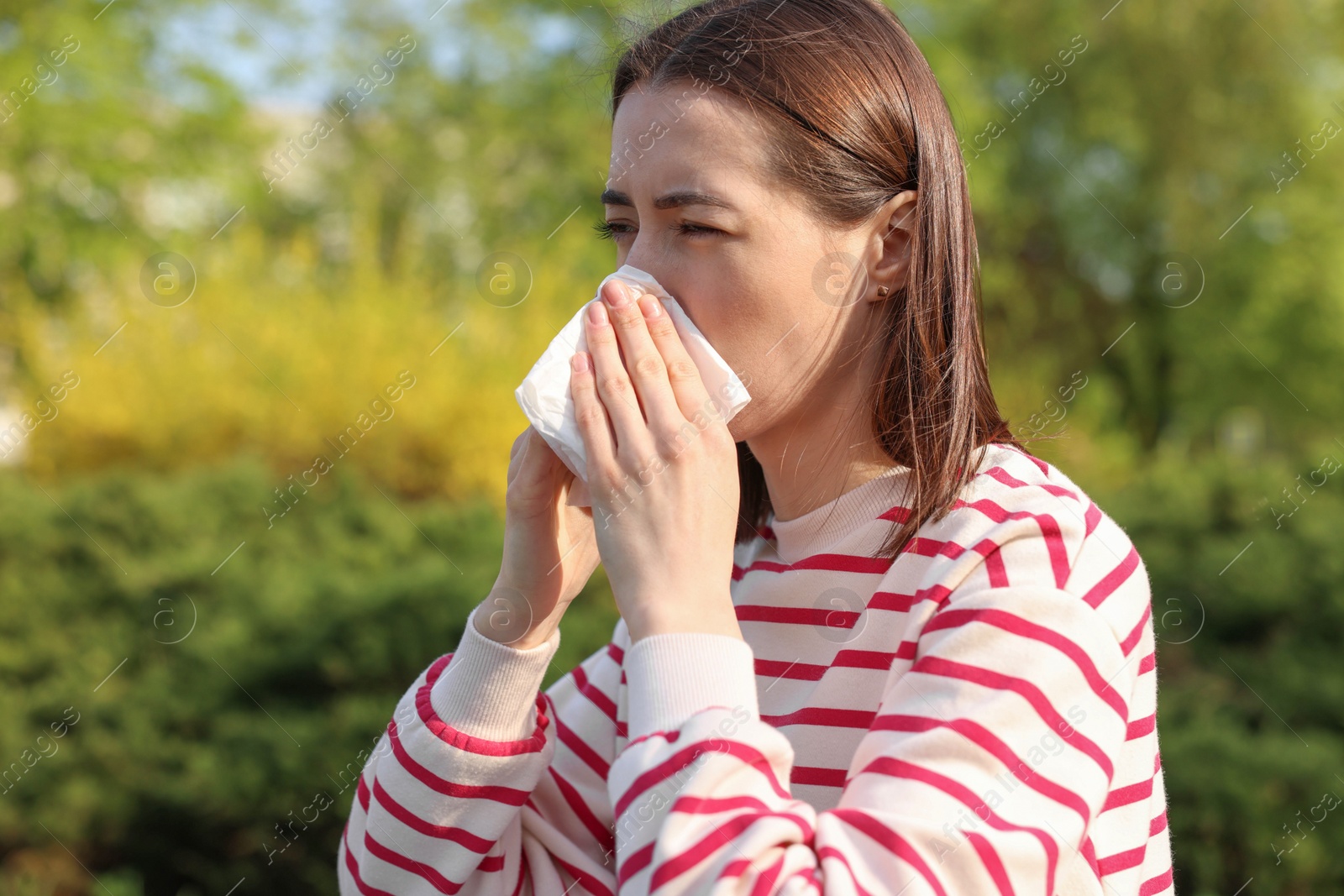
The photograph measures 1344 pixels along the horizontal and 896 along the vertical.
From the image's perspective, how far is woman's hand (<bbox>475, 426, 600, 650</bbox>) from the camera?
174cm

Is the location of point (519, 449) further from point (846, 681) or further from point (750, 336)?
point (846, 681)

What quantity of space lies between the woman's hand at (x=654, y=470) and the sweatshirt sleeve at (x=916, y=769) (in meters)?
0.06

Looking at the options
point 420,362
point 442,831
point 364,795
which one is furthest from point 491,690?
point 420,362

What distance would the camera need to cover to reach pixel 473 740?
1.70m

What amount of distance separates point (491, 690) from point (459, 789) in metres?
0.15

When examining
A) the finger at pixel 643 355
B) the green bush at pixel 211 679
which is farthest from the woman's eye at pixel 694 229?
the green bush at pixel 211 679

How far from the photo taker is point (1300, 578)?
426 cm

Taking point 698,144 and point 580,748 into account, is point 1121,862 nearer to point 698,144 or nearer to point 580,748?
point 580,748

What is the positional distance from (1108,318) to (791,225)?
19225 mm

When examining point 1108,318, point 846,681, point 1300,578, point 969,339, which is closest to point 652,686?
point 846,681

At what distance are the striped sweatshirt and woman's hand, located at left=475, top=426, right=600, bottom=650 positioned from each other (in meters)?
0.04

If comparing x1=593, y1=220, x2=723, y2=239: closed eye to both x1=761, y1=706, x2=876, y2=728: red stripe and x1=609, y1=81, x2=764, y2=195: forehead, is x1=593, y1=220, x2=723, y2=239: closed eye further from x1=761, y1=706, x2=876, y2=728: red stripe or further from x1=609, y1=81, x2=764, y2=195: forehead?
x1=761, y1=706, x2=876, y2=728: red stripe

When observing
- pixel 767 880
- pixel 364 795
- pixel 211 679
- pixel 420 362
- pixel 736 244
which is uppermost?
pixel 420 362

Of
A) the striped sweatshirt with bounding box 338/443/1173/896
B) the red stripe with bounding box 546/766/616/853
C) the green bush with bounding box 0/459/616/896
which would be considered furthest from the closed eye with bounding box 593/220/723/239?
the green bush with bounding box 0/459/616/896
